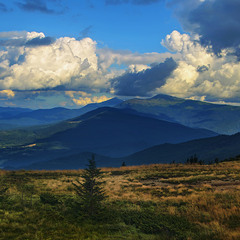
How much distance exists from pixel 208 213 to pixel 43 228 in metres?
10.1

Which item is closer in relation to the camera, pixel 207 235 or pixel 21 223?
pixel 207 235

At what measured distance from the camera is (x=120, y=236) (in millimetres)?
11602

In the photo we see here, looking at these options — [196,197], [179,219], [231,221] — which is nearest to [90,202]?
[179,219]

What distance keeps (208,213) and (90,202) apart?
7658 millimetres

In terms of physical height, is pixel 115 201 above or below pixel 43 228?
below

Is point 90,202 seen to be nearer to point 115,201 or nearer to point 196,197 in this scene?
point 115,201

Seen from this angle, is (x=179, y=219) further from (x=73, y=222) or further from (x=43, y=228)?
(x=43, y=228)

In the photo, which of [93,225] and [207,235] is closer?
[207,235]

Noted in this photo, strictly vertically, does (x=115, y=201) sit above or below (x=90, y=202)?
below

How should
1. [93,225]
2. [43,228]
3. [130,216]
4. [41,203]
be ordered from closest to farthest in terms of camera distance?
[43,228] < [93,225] < [130,216] < [41,203]

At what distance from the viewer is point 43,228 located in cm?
1242

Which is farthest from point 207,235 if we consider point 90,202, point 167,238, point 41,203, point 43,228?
point 41,203

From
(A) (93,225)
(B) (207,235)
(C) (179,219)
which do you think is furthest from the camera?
(C) (179,219)

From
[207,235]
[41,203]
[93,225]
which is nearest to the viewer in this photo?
[207,235]
